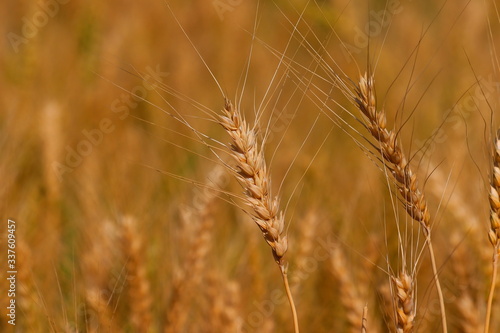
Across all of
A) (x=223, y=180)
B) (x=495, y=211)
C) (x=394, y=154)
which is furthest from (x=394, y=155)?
(x=223, y=180)

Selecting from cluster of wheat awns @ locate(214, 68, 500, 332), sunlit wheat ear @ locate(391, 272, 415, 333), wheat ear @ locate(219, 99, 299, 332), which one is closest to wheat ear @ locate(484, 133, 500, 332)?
cluster of wheat awns @ locate(214, 68, 500, 332)

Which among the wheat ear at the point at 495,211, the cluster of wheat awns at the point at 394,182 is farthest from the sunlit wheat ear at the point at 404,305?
the wheat ear at the point at 495,211

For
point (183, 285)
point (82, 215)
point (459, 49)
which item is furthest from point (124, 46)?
point (183, 285)

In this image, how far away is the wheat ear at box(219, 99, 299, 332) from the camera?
0.86 m

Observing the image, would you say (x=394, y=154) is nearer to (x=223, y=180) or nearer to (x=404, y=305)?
(x=404, y=305)

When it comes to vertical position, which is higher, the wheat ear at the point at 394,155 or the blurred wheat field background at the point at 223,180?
the wheat ear at the point at 394,155

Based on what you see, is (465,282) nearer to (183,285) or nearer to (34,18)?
(183,285)

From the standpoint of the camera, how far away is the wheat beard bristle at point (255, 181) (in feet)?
2.84

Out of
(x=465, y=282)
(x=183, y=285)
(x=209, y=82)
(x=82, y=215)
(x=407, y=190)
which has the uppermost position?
(x=407, y=190)

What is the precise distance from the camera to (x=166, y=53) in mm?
3156

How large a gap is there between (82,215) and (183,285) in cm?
75

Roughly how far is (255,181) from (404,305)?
Result: 0.28m

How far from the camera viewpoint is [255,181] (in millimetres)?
870

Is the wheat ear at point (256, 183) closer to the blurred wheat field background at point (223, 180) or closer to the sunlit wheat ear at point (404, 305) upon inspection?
the blurred wheat field background at point (223, 180)
